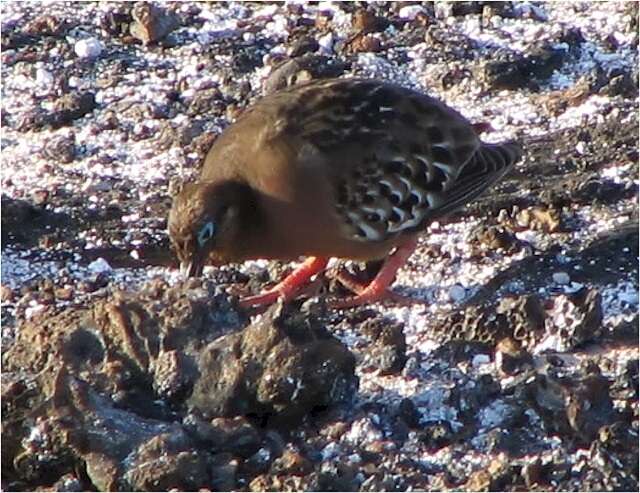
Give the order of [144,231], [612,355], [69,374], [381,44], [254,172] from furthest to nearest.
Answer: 1. [381,44]
2. [144,231]
3. [254,172]
4. [612,355]
5. [69,374]

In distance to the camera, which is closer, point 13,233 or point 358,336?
point 358,336

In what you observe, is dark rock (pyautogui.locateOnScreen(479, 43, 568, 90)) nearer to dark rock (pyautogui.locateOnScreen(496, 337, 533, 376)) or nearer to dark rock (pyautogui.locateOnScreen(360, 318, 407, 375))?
dark rock (pyautogui.locateOnScreen(360, 318, 407, 375))

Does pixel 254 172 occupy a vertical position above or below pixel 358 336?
above

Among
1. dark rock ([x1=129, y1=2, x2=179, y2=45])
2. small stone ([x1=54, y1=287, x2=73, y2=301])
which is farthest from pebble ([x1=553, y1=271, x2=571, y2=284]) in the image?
dark rock ([x1=129, y1=2, x2=179, y2=45])

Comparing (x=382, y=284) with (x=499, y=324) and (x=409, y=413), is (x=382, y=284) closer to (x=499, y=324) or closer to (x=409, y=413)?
(x=499, y=324)

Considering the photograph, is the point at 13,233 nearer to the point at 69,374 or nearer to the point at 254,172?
the point at 254,172

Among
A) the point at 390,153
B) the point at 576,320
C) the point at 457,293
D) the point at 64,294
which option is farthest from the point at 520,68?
the point at 64,294

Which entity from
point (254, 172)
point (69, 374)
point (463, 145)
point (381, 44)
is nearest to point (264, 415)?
point (69, 374)
